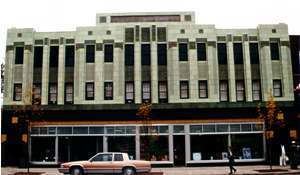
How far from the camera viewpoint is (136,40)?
116 ft

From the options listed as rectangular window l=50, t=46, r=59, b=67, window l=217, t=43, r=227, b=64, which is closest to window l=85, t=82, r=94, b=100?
rectangular window l=50, t=46, r=59, b=67

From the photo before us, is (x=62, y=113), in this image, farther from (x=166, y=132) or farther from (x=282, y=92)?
(x=282, y=92)

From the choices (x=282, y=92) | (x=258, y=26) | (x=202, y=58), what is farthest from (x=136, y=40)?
(x=282, y=92)

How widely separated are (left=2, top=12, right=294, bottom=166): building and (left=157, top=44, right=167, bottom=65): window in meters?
0.13

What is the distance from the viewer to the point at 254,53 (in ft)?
115

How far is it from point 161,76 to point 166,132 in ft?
16.2

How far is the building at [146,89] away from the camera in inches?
1329

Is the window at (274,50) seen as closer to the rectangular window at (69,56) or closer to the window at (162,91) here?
the window at (162,91)

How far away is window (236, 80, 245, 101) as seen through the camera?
3462 centimetres

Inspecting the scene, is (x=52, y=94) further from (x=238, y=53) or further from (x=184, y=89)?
(x=238, y=53)

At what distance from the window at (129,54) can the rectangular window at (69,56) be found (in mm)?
4762

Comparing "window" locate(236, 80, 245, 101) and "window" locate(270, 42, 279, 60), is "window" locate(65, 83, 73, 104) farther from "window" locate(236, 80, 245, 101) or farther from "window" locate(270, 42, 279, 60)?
"window" locate(270, 42, 279, 60)

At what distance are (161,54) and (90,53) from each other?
634 cm

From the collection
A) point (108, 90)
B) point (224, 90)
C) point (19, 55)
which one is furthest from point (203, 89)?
point (19, 55)
